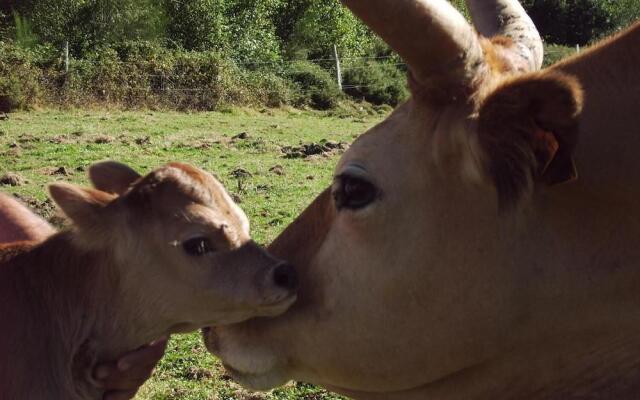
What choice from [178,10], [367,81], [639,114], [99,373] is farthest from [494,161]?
[178,10]

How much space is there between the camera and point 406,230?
279cm

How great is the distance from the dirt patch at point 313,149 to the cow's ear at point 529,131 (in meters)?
13.5

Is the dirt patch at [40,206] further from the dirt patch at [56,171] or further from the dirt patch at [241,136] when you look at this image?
the dirt patch at [241,136]

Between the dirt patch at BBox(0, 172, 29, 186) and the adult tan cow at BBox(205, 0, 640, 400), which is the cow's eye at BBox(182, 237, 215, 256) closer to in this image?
the adult tan cow at BBox(205, 0, 640, 400)

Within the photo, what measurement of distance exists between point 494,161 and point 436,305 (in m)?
0.56

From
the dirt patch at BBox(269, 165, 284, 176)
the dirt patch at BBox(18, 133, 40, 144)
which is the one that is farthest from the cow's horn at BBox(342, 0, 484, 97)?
the dirt patch at BBox(18, 133, 40, 144)

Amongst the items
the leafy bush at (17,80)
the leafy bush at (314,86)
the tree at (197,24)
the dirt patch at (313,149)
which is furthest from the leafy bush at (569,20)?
the dirt patch at (313,149)

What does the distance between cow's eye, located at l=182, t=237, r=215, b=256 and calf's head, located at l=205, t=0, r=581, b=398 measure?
29.9 inches

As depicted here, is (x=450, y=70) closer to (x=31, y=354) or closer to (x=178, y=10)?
(x=31, y=354)

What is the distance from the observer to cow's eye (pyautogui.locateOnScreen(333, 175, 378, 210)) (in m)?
2.85

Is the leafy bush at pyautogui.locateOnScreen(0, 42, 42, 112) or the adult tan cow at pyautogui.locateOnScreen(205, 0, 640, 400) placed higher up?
the adult tan cow at pyautogui.locateOnScreen(205, 0, 640, 400)

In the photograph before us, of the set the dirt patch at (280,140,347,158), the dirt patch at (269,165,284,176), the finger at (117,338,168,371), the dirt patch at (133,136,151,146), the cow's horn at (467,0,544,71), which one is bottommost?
the dirt patch at (133,136,151,146)

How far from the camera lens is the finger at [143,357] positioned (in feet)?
12.4

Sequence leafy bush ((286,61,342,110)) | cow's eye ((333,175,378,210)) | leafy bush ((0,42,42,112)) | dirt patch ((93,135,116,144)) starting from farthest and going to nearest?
leafy bush ((286,61,342,110)) < leafy bush ((0,42,42,112)) < dirt patch ((93,135,116,144)) < cow's eye ((333,175,378,210))
